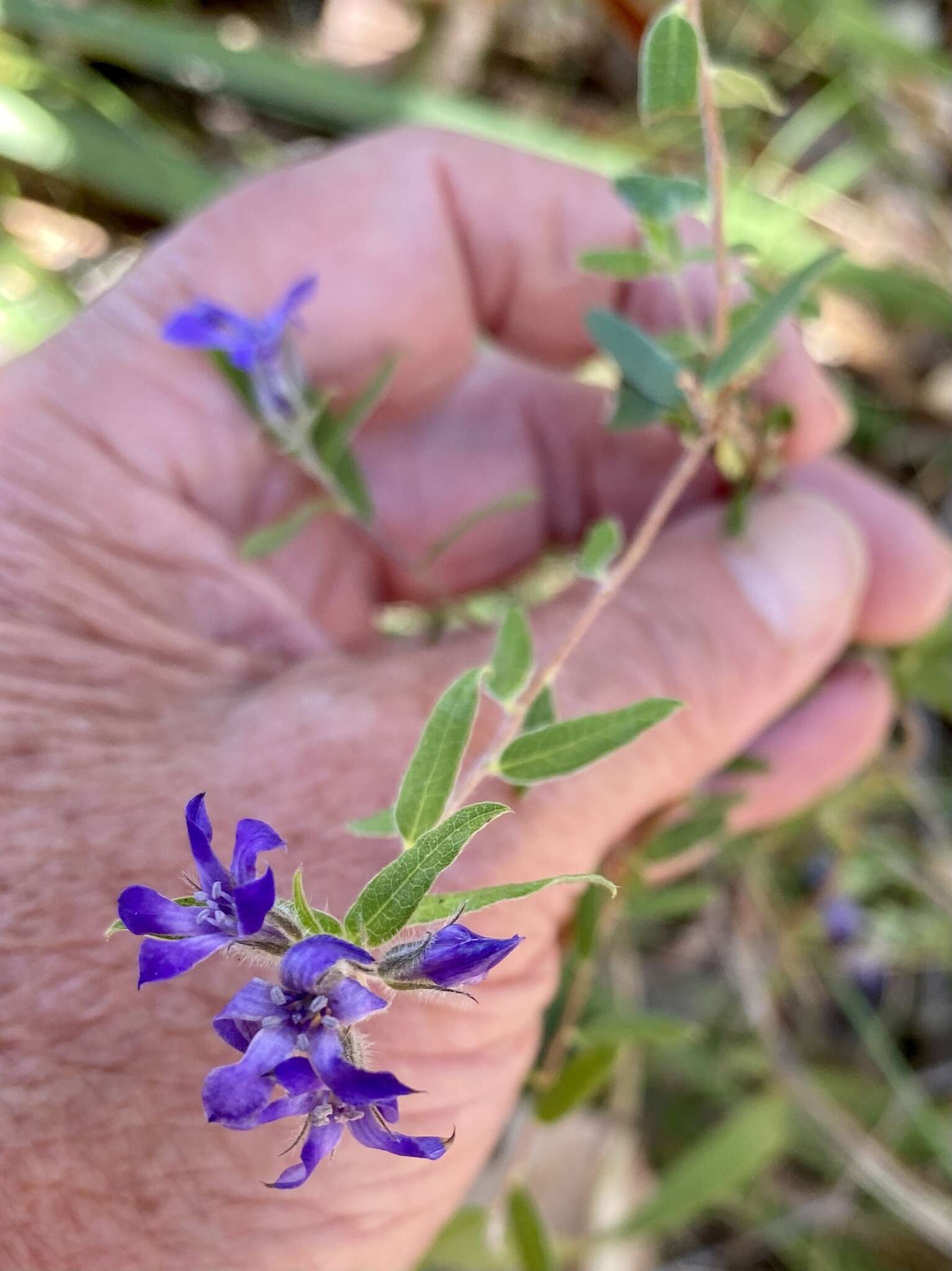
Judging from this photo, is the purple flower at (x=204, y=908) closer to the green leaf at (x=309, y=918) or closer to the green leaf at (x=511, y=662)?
the green leaf at (x=309, y=918)

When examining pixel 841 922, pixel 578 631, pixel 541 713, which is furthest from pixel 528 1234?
pixel 841 922

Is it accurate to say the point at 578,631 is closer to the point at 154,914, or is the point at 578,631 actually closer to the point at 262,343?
the point at 154,914

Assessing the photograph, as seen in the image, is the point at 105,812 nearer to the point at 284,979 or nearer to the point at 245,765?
the point at 245,765

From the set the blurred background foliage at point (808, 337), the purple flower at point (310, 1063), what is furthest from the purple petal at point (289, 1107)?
the blurred background foliage at point (808, 337)

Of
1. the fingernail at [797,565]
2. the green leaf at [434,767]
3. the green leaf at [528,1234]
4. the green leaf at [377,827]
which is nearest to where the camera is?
the green leaf at [434,767]

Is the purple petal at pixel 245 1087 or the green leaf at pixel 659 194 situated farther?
the green leaf at pixel 659 194

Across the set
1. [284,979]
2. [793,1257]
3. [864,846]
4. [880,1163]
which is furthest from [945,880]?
[284,979]

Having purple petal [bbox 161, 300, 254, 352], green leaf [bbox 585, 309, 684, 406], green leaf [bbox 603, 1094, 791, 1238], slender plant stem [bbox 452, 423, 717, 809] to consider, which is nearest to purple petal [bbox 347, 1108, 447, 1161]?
slender plant stem [bbox 452, 423, 717, 809]
